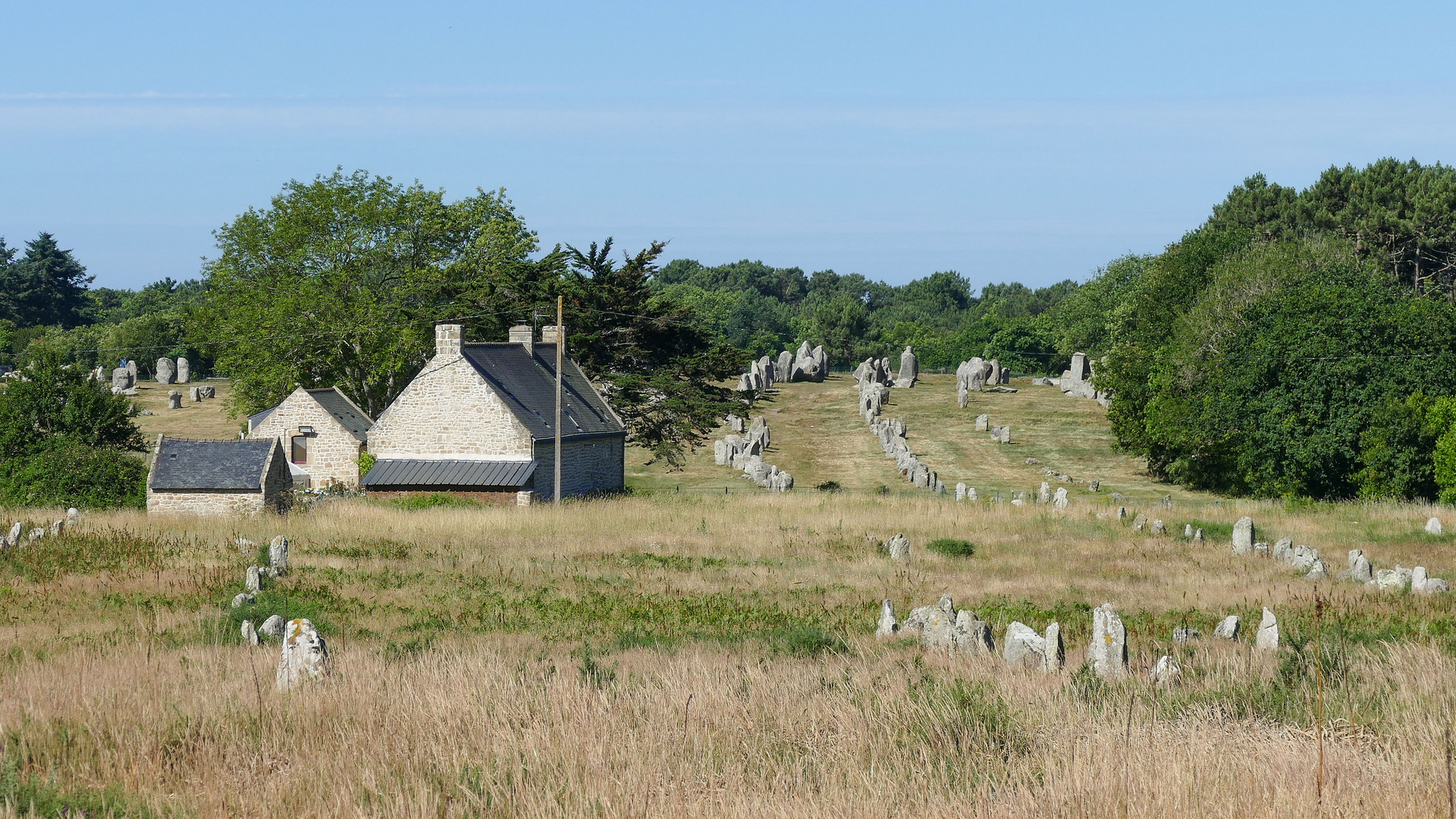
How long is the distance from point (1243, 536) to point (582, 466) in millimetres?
22800

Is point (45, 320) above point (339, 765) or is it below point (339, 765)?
above

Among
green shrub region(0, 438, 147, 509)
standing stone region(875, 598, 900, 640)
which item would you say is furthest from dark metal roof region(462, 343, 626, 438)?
standing stone region(875, 598, 900, 640)

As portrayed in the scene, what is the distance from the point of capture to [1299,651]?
399 inches

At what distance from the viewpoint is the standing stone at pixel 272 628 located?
14.1 m

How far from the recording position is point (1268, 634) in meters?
13.4

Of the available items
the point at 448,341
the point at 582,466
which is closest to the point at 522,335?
the point at 448,341

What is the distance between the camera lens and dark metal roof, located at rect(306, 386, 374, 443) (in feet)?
145

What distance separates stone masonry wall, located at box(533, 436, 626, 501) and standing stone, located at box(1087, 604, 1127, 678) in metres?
27.7

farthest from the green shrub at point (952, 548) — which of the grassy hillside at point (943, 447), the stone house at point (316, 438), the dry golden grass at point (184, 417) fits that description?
the dry golden grass at point (184, 417)

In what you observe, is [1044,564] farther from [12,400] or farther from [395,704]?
[12,400]

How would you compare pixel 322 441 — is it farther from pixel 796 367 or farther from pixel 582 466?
pixel 796 367

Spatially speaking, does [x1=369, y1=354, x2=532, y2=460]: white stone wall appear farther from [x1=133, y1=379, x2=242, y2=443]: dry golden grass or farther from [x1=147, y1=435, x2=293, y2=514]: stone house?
[x1=133, y1=379, x2=242, y2=443]: dry golden grass

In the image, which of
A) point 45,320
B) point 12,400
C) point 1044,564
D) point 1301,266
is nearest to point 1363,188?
point 1301,266

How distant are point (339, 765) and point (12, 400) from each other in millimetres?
35922
